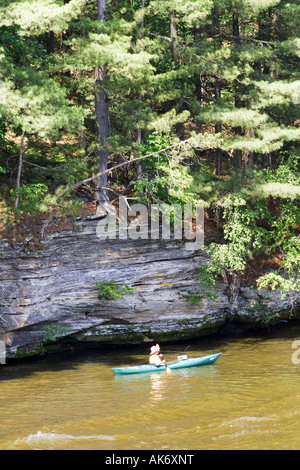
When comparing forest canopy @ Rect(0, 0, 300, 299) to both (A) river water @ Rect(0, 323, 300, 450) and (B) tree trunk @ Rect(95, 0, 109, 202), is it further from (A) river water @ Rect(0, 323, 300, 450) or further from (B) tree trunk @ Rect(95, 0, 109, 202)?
(A) river water @ Rect(0, 323, 300, 450)

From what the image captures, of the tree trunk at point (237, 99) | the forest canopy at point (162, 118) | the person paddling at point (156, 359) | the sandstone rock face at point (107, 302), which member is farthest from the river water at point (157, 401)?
the tree trunk at point (237, 99)

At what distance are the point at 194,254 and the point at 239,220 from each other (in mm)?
2125

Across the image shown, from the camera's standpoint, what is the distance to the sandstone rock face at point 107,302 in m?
18.2

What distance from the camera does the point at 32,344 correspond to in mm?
18828

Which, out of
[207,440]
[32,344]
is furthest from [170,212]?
[207,440]

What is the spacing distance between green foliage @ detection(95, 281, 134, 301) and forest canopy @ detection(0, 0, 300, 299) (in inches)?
117

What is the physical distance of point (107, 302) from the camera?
64.3 feet

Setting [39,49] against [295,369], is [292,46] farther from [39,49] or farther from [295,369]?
[295,369]

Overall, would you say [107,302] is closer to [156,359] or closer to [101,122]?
[156,359]

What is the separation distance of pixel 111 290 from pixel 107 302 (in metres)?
0.72

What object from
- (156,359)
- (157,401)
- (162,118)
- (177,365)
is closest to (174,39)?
(162,118)

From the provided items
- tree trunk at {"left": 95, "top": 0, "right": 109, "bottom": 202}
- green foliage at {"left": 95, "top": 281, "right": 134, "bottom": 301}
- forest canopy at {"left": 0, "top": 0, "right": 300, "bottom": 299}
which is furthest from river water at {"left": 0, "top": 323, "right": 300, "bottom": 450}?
tree trunk at {"left": 95, "top": 0, "right": 109, "bottom": 202}

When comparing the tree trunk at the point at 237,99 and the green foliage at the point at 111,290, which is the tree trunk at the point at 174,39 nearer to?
the tree trunk at the point at 237,99

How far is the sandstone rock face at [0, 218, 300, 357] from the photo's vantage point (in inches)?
715
